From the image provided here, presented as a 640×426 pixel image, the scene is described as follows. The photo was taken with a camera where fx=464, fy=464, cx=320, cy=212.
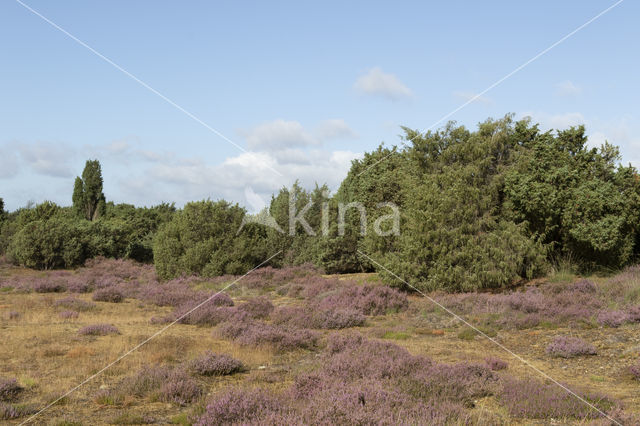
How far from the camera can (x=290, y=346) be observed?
11758mm

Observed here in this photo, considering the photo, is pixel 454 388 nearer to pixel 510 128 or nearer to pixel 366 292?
pixel 366 292

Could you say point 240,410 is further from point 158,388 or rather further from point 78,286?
point 78,286

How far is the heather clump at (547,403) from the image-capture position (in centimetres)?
662

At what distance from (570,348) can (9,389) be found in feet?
37.1

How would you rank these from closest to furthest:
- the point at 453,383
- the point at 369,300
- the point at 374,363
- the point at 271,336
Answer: the point at 453,383, the point at 374,363, the point at 271,336, the point at 369,300

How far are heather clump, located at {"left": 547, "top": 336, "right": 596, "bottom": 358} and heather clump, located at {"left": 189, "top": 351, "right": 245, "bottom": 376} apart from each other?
286 inches

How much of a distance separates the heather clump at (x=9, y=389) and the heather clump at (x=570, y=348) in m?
10.9

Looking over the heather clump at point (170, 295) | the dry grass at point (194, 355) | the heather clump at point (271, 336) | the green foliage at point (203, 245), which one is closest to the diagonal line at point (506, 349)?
the dry grass at point (194, 355)

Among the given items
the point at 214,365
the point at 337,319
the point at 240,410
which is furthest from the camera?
the point at 337,319

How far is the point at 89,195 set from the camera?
56.2 m

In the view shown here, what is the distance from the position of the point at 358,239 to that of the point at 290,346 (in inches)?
793

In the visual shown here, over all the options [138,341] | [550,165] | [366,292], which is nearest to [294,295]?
[366,292]

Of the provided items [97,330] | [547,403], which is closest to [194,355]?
[97,330]

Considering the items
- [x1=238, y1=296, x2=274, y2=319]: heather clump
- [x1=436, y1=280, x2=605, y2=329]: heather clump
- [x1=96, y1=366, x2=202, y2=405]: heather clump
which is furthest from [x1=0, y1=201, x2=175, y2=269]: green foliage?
[x1=96, y1=366, x2=202, y2=405]: heather clump
